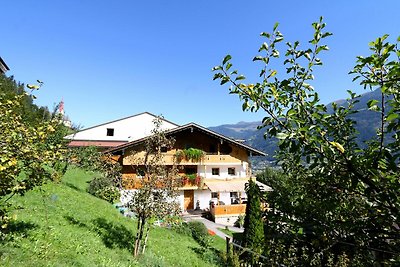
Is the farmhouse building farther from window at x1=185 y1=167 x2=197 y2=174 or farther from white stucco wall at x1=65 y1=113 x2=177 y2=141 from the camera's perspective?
white stucco wall at x1=65 y1=113 x2=177 y2=141

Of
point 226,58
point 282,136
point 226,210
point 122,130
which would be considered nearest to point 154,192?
point 226,58

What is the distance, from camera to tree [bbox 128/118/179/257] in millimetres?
11266

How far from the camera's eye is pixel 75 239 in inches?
395

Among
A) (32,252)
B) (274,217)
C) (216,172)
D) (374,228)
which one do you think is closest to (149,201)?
(32,252)

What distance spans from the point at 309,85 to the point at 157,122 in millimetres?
9496

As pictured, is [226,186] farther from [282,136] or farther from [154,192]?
[282,136]

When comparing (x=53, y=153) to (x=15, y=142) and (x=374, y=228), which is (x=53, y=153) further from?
(x=374, y=228)

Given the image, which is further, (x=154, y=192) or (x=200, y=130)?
(x=200, y=130)

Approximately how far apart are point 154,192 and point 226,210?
17849mm

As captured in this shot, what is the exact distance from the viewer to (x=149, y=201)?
37.1 ft

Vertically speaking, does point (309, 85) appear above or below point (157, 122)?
below

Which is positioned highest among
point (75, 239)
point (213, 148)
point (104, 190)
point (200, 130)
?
point (200, 130)

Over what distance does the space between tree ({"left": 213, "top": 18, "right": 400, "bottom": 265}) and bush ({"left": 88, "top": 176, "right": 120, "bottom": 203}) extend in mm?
19829

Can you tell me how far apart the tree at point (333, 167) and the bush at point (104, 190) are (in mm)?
19829
